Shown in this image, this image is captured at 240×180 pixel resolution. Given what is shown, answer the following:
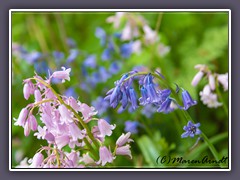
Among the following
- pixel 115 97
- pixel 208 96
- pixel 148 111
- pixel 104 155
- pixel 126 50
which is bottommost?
pixel 104 155

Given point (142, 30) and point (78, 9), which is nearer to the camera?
point (78, 9)

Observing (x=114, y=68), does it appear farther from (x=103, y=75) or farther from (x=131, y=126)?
(x=131, y=126)

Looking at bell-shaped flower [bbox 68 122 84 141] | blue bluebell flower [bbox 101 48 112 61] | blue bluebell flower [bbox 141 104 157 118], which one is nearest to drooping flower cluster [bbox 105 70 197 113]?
bell-shaped flower [bbox 68 122 84 141]

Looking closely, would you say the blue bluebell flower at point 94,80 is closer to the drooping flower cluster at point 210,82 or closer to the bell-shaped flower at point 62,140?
the drooping flower cluster at point 210,82

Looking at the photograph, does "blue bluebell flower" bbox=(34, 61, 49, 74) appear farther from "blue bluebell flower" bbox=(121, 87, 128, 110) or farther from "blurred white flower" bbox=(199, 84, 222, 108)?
"blue bluebell flower" bbox=(121, 87, 128, 110)

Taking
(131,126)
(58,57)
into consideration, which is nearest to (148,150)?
(131,126)
